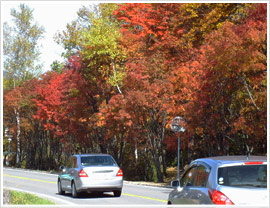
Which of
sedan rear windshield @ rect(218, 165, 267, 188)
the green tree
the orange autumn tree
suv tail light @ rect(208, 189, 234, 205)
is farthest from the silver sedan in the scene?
the green tree

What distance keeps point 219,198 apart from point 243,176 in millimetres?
584

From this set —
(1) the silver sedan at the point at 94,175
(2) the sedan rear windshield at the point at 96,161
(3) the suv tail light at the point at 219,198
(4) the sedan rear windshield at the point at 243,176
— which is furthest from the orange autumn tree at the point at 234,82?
(3) the suv tail light at the point at 219,198

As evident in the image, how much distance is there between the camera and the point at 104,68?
38.8m

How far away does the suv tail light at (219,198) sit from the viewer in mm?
7754

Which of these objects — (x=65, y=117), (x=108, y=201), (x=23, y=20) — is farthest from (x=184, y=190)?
(x=23, y=20)

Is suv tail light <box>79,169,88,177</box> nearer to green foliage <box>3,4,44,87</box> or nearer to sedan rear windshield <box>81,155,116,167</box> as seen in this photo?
sedan rear windshield <box>81,155,116,167</box>

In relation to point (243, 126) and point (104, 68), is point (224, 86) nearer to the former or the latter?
point (243, 126)

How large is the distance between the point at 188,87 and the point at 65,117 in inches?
831

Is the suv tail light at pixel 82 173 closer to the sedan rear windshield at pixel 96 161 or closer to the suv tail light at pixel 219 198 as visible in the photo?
the sedan rear windshield at pixel 96 161

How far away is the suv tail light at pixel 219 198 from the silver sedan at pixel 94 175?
10.9 metres

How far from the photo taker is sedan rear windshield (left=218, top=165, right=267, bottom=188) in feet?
26.3

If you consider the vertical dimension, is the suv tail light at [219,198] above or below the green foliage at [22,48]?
below

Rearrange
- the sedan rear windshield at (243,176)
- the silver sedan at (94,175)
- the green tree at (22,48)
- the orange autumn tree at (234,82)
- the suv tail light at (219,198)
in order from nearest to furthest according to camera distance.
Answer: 1. the suv tail light at (219,198)
2. the sedan rear windshield at (243,176)
3. the silver sedan at (94,175)
4. the orange autumn tree at (234,82)
5. the green tree at (22,48)

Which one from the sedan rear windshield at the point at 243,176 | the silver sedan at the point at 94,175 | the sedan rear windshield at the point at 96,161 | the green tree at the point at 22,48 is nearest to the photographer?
the sedan rear windshield at the point at 243,176
